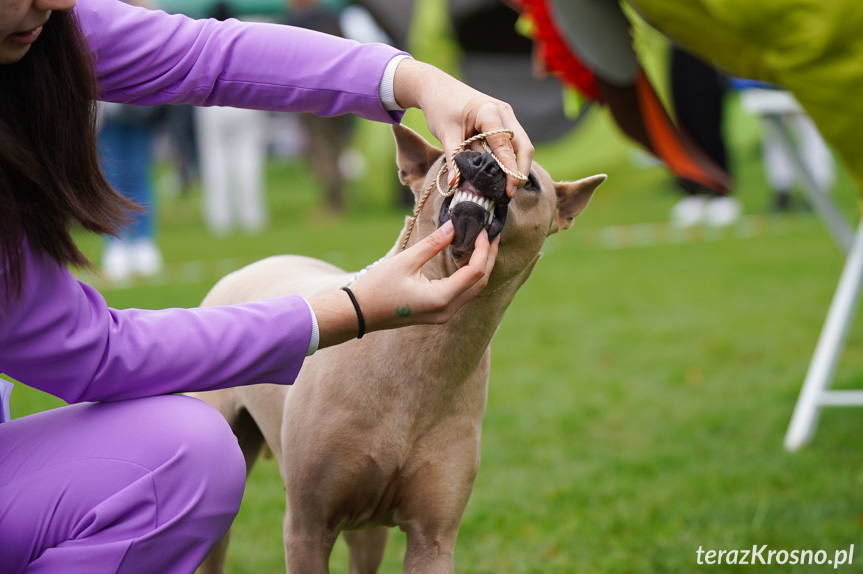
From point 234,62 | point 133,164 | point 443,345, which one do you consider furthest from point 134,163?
point 443,345

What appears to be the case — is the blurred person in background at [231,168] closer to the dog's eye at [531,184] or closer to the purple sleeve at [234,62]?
the purple sleeve at [234,62]

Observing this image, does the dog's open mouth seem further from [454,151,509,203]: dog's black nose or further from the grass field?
the grass field

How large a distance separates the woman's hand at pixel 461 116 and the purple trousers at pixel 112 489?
77 cm

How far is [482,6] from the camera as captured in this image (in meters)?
13.1

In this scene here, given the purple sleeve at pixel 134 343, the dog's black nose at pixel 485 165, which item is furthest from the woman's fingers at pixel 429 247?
the purple sleeve at pixel 134 343

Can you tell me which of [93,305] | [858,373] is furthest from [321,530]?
[858,373]

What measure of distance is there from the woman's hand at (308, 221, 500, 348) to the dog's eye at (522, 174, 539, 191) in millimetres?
378

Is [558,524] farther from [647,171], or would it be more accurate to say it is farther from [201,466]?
[647,171]

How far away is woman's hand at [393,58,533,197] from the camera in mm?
1943

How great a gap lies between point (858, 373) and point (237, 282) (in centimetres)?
352

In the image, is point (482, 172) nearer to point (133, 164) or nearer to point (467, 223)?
point (467, 223)

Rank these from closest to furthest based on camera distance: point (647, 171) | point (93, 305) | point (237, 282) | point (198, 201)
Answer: point (93, 305)
point (237, 282)
point (647, 171)
point (198, 201)

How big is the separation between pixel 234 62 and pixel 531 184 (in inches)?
29.0

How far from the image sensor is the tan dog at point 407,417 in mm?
2197
